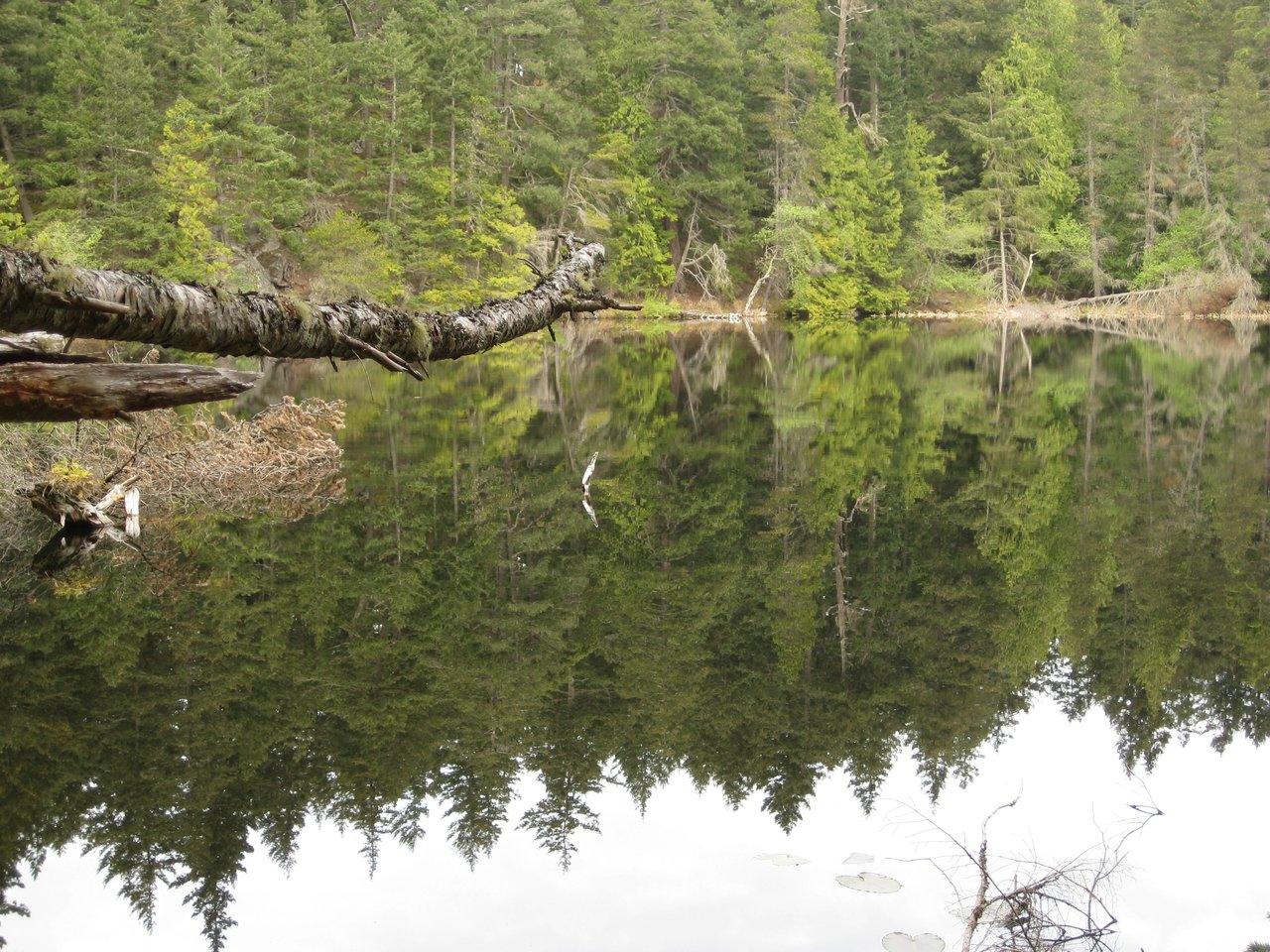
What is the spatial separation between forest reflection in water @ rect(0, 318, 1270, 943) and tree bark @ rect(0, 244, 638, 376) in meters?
3.35

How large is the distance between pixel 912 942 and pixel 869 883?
532mm

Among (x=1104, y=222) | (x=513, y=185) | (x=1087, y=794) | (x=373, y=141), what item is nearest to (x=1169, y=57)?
(x=1104, y=222)

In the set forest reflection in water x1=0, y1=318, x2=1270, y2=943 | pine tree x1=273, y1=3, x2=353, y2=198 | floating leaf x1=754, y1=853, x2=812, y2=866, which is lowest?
floating leaf x1=754, y1=853, x2=812, y2=866

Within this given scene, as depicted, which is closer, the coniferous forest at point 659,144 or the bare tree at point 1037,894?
the bare tree at point 1037,894

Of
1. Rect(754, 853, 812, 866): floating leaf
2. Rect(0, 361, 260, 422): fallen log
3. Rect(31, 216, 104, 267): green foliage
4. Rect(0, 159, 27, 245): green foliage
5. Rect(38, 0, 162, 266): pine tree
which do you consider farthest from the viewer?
Rect(38, 0, 162, 266): pine tree

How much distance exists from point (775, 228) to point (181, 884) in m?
45.4

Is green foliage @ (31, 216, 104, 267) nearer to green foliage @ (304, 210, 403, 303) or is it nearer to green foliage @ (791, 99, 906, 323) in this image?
green foliage @ (304, 210, 403, 303)

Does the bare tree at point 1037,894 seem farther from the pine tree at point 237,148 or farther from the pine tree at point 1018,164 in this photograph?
the pine tree at point 1018,164

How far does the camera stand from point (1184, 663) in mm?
8516

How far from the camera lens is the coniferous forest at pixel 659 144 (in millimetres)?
34250

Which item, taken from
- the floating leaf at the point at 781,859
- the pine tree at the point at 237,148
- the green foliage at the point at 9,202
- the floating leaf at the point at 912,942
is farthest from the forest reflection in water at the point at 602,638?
the pine tree at the point at 237,148

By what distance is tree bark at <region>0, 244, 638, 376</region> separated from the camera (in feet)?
8.70

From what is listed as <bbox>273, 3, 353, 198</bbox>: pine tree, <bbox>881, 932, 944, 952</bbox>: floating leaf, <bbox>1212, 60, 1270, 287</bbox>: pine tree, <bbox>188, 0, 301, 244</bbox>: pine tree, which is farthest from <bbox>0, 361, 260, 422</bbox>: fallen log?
<bbox>1212, 60, 1270, 287</bbox>: pine tree

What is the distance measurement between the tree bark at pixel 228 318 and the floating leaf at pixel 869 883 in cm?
323
